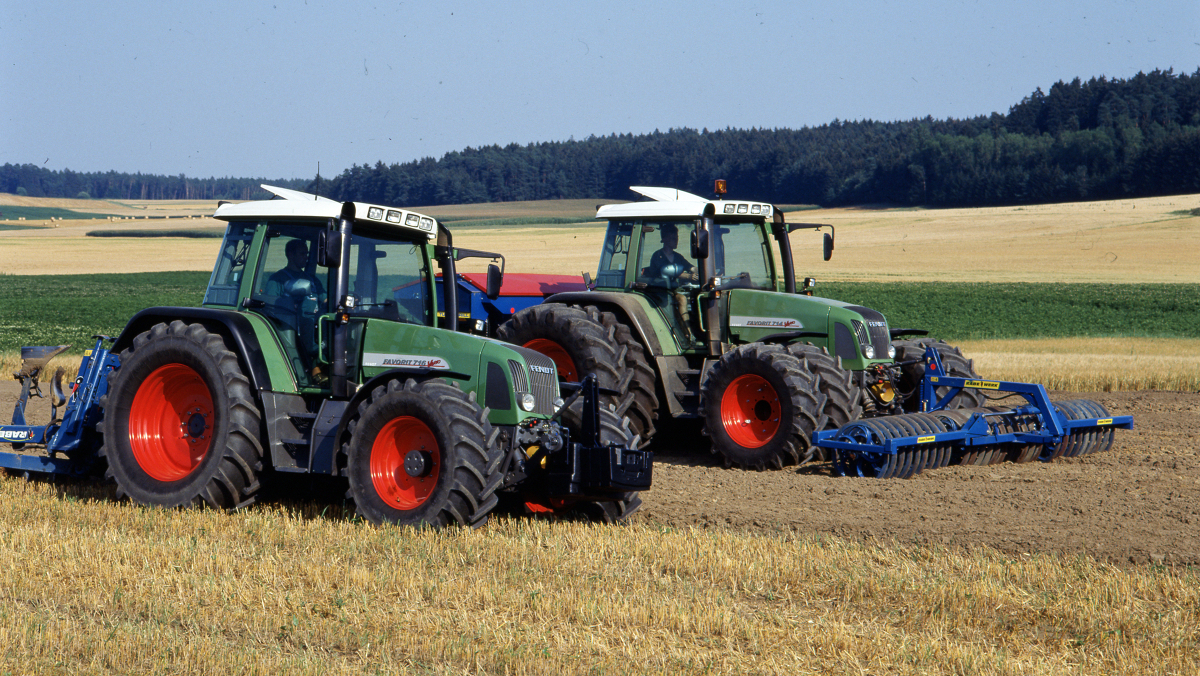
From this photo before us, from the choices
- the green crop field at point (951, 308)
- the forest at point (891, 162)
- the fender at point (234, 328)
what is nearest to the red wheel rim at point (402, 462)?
the fender at point (234, 328)

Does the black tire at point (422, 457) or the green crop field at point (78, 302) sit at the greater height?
the black tire at point (422, 457)

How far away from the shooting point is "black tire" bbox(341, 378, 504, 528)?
21.5ft

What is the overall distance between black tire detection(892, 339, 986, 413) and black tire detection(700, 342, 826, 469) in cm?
186

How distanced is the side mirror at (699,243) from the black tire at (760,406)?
90 cm

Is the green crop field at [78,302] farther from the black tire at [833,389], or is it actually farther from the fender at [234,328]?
the black tire at [833,389]

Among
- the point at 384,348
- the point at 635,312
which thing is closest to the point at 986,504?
the point at 635,312

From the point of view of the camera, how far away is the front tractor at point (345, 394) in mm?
6820

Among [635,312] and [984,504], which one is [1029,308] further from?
[984,504]

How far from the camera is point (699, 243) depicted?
9.74 meters

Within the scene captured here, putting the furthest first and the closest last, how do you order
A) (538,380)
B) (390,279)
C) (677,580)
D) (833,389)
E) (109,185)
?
(109,185)
(833,389)
(390,279)
(538,380)
(677,580)

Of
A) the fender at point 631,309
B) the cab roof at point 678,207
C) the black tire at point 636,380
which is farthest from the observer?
the cab roof at point 678,207

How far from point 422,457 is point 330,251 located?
1.37 m

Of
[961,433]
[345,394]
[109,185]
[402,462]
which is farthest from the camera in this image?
[109,185]

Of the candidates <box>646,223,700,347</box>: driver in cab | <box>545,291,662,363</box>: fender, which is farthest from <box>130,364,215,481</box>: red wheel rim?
<box>646,223,700,347</box>: driver in cab
